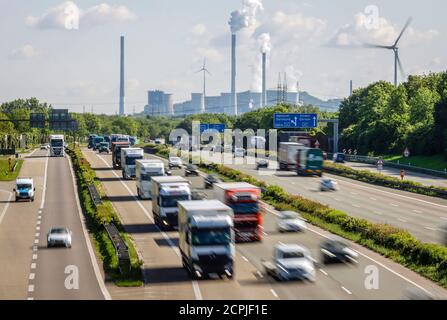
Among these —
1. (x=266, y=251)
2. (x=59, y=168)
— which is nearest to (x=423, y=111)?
(x=59, y=168)

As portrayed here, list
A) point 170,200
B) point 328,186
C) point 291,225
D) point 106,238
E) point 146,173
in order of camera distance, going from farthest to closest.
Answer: point 328,186 < point 146,173 < point 291,225 < point 170,200 < point 106,238

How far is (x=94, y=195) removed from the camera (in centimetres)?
7844

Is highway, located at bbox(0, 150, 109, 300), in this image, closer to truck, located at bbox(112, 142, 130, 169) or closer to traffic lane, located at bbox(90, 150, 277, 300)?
traffic lane, located at bbox(90, 150, 277, 300)

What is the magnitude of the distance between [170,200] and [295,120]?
6558cm

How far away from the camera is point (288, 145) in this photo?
106 meters

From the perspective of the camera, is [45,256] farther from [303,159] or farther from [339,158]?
[339,158]

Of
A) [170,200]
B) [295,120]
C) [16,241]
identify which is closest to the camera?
[170,200]

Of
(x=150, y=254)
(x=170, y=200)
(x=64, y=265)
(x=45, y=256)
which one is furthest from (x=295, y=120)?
(x=64, y=265)

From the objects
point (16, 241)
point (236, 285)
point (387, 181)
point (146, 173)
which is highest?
point (146, 173)

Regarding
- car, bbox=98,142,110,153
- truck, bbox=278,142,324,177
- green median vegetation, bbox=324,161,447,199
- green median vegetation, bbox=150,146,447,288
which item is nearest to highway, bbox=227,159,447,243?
green median vegetation, bbox=324,161,447,199

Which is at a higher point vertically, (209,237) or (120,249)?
(209,237)

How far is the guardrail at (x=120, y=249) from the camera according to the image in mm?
42594
